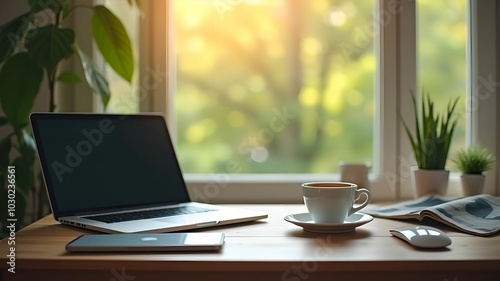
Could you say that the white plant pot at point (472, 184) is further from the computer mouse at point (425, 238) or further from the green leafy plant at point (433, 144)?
the computer mouse at point (425, 238)

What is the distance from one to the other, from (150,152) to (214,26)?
0.59m

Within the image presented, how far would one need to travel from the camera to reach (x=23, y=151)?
139 cm

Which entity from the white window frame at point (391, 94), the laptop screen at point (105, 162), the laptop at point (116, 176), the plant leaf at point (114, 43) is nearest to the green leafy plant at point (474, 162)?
the white window frame at point (391, 94)

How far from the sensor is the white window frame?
1.62 meters

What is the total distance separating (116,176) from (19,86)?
1.10 ft

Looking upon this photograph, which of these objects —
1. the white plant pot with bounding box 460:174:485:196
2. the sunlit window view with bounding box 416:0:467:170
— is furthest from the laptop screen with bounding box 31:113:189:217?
the sunlit window view with bounding box 416:0:467:170

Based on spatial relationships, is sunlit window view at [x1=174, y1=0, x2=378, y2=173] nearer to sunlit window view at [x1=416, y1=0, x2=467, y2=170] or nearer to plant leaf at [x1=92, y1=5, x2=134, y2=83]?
sunlit window view at [x1=416, y1=0, x2=467, y2=170]

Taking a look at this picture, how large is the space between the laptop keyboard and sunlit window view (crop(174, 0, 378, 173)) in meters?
0.51

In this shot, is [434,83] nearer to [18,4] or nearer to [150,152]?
[150,152]

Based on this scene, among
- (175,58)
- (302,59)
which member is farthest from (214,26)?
(302,59)

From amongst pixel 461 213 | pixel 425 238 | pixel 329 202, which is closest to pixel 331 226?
pixel 329 202

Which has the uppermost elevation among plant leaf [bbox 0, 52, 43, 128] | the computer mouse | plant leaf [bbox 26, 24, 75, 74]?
plant leaf [bbox 26, 24, 75, 74]

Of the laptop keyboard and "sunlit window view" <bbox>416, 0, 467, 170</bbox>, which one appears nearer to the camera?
the laptop keyboard

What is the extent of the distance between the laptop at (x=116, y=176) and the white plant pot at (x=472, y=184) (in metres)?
0.59
